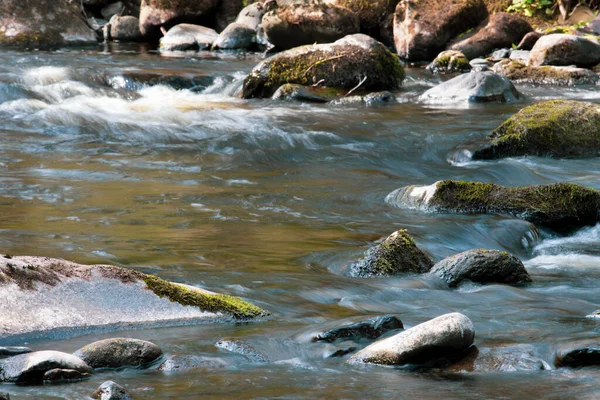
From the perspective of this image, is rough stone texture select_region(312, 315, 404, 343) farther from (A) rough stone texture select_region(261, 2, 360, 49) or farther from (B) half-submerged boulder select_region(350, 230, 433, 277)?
(A) rough stone texture select_region(261, 2, 360, 49)

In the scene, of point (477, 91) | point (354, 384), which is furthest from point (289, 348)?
point (477, 91)

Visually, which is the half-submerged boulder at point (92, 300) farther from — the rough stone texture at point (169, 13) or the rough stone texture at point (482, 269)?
the rough stone texture at point (169, 13)

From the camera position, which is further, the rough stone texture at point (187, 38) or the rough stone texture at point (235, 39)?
the rough stone texture at point (187, 38)

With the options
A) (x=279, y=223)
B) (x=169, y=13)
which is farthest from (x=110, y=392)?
(x=169, y=13)

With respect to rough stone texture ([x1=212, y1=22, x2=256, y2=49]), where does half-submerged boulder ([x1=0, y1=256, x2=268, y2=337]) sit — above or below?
below

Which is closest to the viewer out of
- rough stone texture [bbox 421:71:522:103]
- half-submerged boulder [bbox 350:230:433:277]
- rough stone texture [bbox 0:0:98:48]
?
half-submerged boulder [bbox 350:230:433:277]

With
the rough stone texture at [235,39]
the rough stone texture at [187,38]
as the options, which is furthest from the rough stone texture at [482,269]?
the rough stone texture at [187,38]

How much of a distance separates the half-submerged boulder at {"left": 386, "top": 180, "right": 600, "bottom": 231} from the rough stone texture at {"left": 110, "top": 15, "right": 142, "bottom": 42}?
67.8 feet

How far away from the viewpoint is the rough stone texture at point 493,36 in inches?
774

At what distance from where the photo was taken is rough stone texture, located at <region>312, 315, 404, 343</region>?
3.99 metres

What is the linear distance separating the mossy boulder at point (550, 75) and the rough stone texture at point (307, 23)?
5190 millimetres

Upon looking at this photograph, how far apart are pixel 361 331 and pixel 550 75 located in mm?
13877

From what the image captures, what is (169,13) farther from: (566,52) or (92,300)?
(92,300)

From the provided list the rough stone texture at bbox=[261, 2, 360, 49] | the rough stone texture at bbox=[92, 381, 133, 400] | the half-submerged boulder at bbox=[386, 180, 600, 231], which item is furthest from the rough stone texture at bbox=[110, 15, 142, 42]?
the rough stone texture at bbox=[92, 381, 133, 400]
